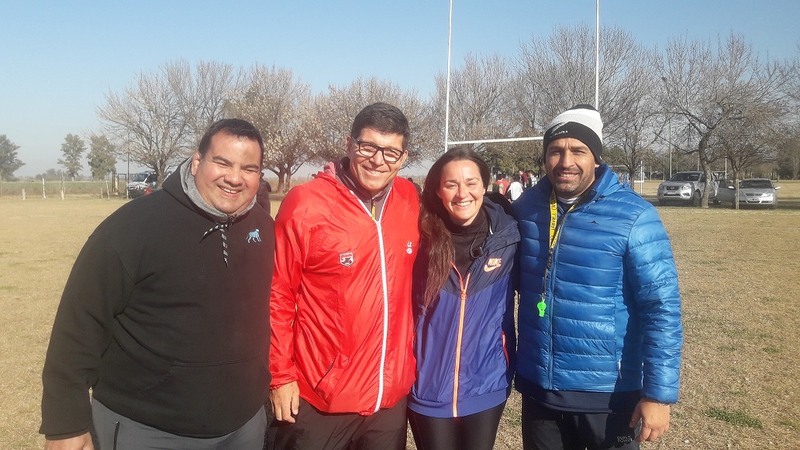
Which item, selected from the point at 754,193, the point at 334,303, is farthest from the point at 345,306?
the point at 754,193

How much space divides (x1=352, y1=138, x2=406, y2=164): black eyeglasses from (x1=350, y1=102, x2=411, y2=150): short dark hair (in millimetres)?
64

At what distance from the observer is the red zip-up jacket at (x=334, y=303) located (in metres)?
2.43

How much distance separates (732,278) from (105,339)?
34.3 feet

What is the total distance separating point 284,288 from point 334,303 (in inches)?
9.3

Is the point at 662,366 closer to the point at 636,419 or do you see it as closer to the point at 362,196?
the point at 636,419

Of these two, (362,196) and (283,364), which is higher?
(362,196)

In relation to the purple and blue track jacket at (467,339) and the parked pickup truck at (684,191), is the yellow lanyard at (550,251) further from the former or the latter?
the parked pickup truck at (684,191)

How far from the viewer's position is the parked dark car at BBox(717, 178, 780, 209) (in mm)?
26812

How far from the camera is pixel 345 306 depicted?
2451 millimetres

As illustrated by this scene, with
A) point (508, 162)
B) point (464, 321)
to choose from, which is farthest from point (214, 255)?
point (508, 162)

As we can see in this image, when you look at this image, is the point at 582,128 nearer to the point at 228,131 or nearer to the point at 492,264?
the point at 492,264

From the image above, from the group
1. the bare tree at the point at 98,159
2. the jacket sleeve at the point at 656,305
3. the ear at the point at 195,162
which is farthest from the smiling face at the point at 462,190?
the bare tree at the point at 98,159

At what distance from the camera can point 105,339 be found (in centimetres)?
204

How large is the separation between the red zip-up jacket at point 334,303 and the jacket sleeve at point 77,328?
2.23 feet
